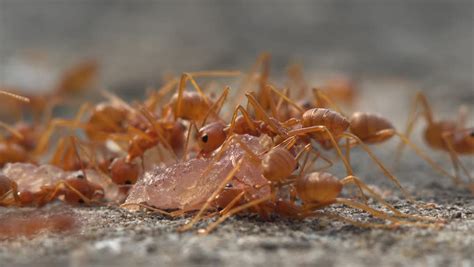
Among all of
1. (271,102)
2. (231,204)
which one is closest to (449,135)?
(271,102)

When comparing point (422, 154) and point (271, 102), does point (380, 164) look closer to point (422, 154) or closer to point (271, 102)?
point (271, 102)

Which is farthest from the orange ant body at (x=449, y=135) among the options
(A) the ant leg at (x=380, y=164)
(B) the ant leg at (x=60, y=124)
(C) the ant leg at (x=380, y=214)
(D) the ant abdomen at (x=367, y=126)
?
(B) the ant leg at (x=60, y=124)

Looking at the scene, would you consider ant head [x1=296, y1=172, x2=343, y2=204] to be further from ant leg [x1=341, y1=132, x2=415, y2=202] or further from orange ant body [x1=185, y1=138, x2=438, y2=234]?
ant leg [x1=341, y1=132, x2=415, y2=202]

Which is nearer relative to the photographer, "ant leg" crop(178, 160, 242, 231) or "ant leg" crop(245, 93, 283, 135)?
"ant leg" crop(178, 160, 242, 231)

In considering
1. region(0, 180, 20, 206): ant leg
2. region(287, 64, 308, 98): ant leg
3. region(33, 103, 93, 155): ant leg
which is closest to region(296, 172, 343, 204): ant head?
region(0, 180, 20, 206): ant leg

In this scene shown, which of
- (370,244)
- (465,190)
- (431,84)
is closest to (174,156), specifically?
(370,244)

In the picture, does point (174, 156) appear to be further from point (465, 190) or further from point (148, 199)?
point (465, 190)

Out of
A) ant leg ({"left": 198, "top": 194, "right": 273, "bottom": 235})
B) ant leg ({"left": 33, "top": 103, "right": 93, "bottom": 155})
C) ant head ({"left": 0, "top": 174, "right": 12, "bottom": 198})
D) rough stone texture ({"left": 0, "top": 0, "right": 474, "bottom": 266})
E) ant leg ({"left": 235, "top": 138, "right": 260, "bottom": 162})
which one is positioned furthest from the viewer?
ant leg ({"left": 33, "top": 103, "right": 93, "bottom": 155})

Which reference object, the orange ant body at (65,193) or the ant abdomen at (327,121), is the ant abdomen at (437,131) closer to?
the ant abdomen at (327,121)
